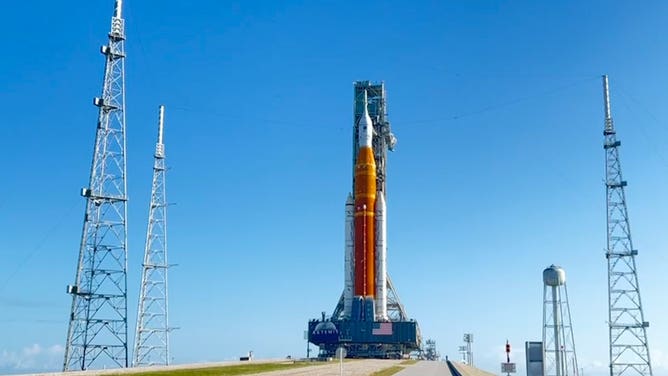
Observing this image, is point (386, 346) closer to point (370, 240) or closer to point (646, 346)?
point (370, 240)

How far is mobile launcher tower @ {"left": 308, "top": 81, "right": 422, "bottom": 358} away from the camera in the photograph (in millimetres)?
82875

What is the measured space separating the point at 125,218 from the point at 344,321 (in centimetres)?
4105

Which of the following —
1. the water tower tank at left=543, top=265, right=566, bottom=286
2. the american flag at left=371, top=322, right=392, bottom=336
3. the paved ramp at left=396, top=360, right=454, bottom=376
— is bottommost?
the paved ramp at left=396, top=360, right=454, bottom=376

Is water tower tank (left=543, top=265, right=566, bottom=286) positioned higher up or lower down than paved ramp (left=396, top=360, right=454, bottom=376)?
higher up

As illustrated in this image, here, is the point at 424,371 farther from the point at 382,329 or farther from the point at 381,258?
the point at 381,258

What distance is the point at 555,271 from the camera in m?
49.2

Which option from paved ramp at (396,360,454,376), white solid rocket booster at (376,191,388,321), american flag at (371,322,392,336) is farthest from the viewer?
white solid rocket booster at (376,191,388,321)

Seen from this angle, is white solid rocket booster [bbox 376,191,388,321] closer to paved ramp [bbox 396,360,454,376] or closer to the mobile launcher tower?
the mobile launcher tower

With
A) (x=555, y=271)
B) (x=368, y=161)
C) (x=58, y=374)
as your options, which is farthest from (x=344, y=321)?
(x=58, y=374)

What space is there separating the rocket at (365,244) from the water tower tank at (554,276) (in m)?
36.7

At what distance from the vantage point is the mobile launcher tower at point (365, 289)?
8288 centimetres

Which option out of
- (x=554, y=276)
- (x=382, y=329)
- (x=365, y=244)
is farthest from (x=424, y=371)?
(x=365, y=244)

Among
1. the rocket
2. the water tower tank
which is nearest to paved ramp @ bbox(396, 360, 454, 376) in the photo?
the water tower tank

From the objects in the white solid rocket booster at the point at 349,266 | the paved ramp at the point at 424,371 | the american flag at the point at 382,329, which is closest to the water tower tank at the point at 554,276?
the paved ramp at the point at 424,371
